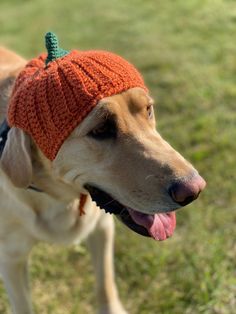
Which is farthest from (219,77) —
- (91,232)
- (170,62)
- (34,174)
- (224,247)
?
(34,174)

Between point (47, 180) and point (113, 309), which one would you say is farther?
point (113, 309)

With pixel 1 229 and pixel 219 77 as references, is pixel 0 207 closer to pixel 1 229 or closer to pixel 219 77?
pixel 1 229

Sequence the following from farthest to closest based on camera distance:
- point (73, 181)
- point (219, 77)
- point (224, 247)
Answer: point (219, 77), point (224, 247), point (73, 181)

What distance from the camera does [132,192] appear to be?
2113 millimetres

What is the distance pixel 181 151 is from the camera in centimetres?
400

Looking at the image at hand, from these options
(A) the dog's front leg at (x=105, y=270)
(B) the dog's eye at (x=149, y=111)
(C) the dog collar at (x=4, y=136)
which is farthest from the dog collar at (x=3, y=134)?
(A) the dog's front leg at (x=105, y=270)

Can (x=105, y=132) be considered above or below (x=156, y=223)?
above

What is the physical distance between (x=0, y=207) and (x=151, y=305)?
1.06 meters

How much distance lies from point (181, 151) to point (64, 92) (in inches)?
81.4

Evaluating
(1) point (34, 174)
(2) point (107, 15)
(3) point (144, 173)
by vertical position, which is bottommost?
(2) point (107, 15)

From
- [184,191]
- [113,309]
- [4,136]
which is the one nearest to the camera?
[184,191]

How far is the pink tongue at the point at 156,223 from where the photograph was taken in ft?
7.39

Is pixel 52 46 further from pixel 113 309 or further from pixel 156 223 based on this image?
pixel 113 309

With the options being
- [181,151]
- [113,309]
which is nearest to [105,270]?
[113,309]
